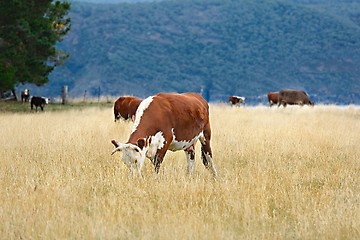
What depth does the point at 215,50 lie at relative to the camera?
4220 inches

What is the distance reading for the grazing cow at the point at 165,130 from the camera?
9086 millimetres

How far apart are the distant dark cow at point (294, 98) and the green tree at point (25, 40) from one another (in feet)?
65.6

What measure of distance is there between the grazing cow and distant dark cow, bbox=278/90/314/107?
3464cm

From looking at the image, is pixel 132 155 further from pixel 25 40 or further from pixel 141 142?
pixel 25 40

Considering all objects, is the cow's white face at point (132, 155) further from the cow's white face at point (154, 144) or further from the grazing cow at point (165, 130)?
the cow's white face at point (154, 144)

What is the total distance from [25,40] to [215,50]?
77.3 m

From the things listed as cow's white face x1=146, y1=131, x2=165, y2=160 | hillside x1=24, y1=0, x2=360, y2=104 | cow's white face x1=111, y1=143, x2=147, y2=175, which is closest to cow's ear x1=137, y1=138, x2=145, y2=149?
cow's white face x1=111, y1=143, x2=147, y2=175

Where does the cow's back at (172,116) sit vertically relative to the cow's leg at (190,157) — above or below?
above

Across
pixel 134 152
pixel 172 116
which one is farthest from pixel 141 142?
pixel 172 116

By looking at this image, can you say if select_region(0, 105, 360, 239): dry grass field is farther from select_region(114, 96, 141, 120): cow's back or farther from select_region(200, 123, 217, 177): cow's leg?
select_region(114, 96, 141, 120): cow's back

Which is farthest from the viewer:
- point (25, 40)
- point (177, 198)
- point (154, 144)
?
point (25, 40)

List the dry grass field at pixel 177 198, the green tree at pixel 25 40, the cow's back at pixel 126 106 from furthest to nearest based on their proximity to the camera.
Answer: the green tree at pixel 25 40, the cow's back at pixel 126 106, the dry grass field at pixel 177 198

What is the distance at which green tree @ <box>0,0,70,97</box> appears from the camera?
99.2 ft

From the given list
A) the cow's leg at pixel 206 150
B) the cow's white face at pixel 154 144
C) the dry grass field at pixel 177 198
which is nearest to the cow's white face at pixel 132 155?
the dry grass field at pixel 177 198
